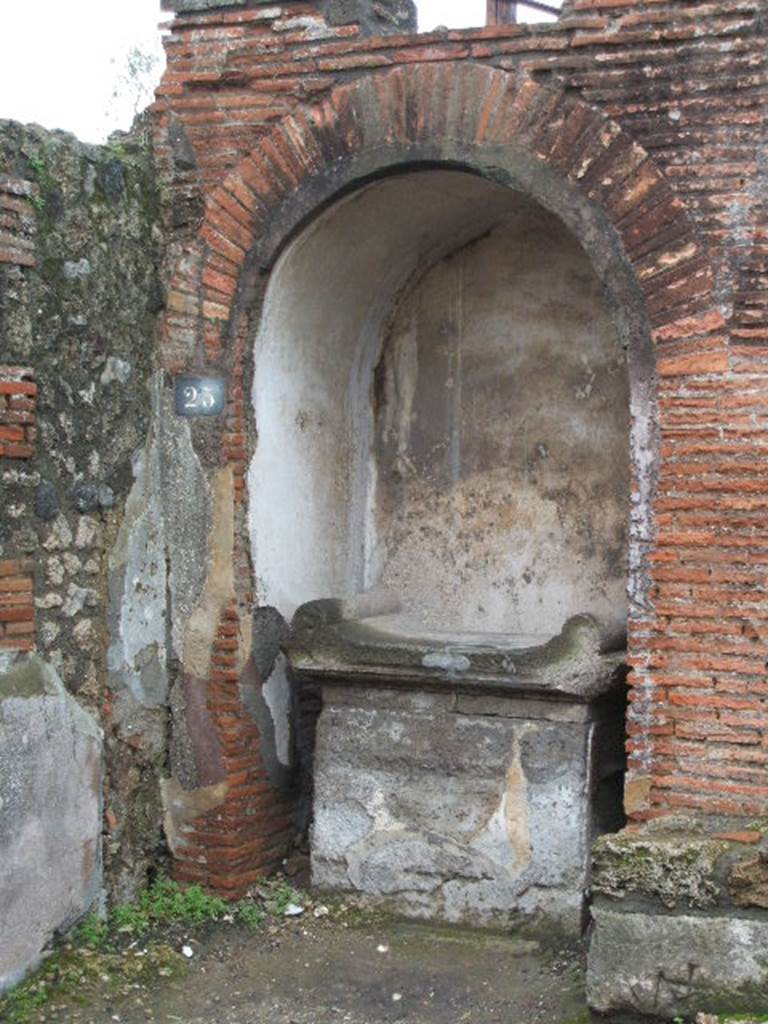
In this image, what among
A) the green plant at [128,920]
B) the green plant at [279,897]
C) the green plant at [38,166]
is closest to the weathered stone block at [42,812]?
the green plant at [128,920]

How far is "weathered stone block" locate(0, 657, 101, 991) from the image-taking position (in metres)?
5.64

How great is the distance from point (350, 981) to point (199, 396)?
97.0 inches

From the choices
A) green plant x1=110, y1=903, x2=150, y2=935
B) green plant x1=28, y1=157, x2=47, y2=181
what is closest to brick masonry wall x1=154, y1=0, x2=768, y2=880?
green plant x1=28, y1=157, x2=47, y2=181

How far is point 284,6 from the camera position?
6363 millimetres

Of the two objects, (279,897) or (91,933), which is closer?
(91,933)

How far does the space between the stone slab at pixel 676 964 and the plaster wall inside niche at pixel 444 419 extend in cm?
176

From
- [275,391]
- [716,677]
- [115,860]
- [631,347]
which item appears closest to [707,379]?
[631,347]

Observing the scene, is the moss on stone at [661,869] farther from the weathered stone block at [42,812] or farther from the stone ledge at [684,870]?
the weathered stone block at [42,812]

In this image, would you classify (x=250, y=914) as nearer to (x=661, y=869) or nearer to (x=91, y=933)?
(x=91, y=933)

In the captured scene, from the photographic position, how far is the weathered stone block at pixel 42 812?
564 centimetres

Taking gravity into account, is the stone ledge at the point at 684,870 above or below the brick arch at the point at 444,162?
below

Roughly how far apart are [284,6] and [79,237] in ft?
4.29

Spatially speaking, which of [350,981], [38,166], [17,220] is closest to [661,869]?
[350,981]

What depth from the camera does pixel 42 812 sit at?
5.82 meters
